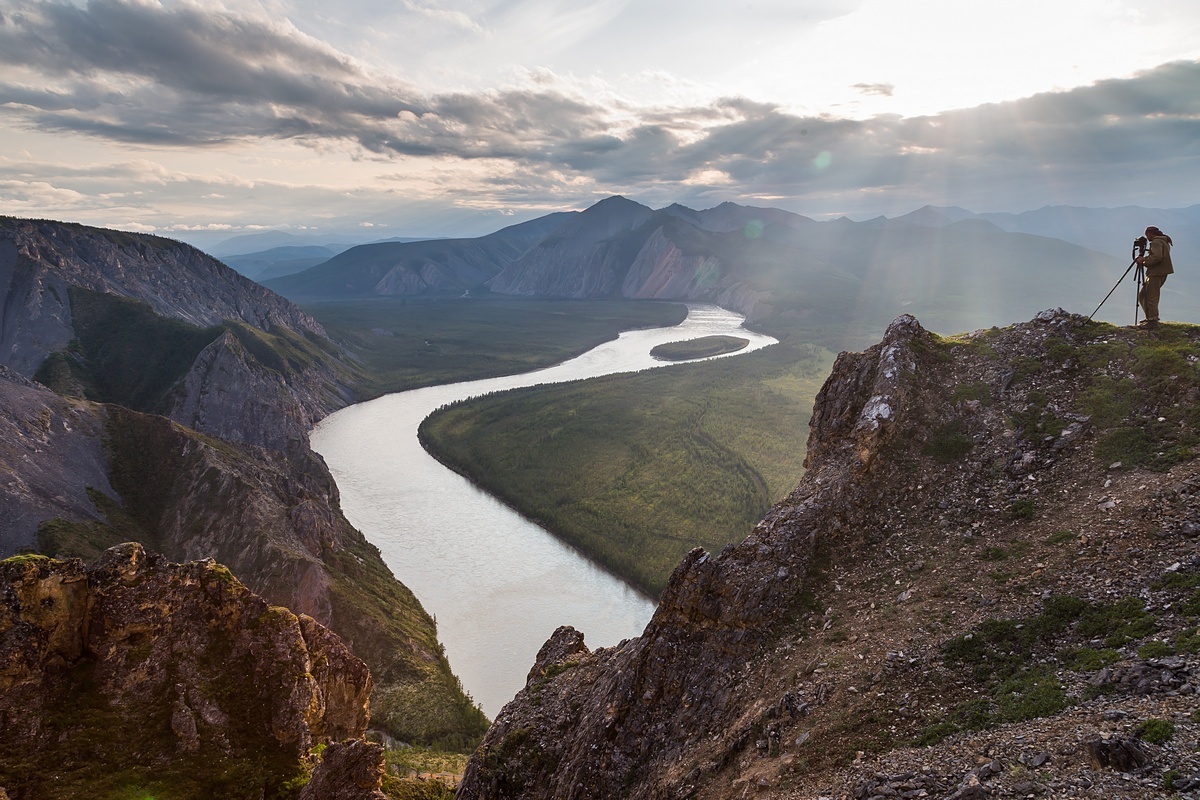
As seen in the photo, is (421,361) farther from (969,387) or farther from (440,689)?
(969,387)

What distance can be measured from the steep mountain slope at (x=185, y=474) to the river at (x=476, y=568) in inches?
131

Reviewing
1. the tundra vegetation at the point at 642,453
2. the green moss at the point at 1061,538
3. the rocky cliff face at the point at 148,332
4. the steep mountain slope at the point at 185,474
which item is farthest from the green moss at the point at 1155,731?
the rocky cliff face at the point at 148,332

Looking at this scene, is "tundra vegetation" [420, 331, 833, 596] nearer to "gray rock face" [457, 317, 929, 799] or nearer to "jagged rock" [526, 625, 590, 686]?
"jagged rock" [526, 625, 590, 686]

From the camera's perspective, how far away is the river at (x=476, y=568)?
55.0 metres

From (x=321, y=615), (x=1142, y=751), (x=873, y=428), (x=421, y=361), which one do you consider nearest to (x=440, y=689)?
(x=321, y=615)

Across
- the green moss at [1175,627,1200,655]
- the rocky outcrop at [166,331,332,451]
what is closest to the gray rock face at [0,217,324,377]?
the rocky outcrop at [166,331,332,451]

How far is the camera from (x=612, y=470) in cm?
9381

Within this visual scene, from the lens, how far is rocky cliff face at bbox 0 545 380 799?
21656 mm

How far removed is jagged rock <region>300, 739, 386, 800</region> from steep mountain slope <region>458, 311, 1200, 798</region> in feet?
13.2

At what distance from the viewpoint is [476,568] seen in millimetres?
68625

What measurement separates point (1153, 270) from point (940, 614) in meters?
16.1

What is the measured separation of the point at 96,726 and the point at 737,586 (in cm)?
2370

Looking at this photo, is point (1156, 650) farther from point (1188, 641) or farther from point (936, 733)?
point (936, 733)

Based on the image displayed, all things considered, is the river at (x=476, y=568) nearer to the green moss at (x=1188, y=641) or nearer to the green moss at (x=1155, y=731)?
the green moss at (x=1188, y=641)
